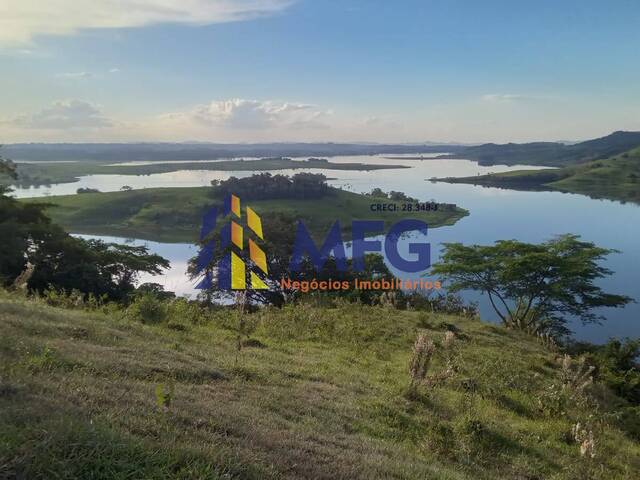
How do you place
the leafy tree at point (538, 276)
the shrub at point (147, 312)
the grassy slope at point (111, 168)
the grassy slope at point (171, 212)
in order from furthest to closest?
1. the grassy slope at point (111, 168)
2. the grassy slope at point (171, 212)
3. the leafy tree at point (538, 276)
4. the shrub at point (147, 312)

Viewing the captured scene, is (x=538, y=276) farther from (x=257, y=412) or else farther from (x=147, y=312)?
Result: (x=257, y=412)

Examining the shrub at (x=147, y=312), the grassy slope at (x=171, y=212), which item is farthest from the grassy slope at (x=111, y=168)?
the shrub at (x=147, y=312)

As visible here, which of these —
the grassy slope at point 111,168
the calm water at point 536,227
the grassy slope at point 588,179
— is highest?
the grassy slope at point 111,168

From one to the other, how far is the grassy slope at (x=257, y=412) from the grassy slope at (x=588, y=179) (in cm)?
11044

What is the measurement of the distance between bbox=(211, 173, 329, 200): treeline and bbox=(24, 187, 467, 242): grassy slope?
64.8 inches

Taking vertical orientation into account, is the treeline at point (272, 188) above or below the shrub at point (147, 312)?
above

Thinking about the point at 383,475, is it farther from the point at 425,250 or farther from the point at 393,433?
the point at 425,250

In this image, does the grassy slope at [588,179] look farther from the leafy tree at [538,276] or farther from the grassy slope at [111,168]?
the leafy tree at [538,276]

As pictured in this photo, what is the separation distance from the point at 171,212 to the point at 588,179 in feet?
336

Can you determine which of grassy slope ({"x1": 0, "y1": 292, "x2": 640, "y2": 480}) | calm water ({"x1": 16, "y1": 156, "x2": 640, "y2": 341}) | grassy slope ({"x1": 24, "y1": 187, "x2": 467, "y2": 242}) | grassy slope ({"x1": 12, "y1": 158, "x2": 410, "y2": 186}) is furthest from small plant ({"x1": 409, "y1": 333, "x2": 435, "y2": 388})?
grassy slope ({"x1": 12, "y1": 158, "x2": 410, "y2": 186})

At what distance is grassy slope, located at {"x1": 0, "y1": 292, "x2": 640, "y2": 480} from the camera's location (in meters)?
2.83

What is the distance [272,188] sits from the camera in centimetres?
7781

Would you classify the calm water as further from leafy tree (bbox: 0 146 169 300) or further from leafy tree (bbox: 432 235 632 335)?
leafy tree (bbox: 432 235 632 335)

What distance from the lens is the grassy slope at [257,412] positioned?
→ 9.27 ft
